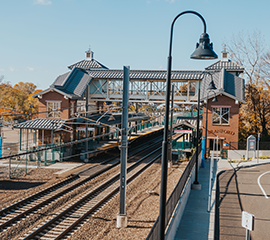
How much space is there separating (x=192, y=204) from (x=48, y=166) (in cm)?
1510

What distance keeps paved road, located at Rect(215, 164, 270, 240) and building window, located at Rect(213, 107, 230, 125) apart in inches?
327

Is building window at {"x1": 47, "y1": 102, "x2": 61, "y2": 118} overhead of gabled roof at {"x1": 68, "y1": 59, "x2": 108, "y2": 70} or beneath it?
beneath

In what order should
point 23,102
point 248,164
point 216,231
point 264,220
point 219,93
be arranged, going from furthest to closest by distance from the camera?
1. point 23,102
2. point 219,93
3. point 248,164
4. point 264,220
5. point 216,231

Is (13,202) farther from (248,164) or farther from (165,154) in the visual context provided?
(248,164)

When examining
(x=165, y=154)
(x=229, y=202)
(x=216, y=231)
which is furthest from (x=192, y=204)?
(x=165, y=154)

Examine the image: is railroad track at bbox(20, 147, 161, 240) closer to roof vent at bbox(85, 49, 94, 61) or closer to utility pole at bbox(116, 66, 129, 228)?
utility pole at bbox(116, 66, 129, 228)

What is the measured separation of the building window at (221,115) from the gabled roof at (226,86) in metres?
1.86

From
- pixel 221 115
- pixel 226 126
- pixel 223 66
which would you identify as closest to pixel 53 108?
pixel 221 115

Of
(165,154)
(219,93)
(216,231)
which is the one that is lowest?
(216,231)

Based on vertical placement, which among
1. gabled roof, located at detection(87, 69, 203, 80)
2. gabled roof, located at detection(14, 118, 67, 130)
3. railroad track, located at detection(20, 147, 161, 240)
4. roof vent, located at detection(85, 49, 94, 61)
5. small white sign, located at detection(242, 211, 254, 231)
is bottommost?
railroad track, located at detection(20, 147, 161, 240)

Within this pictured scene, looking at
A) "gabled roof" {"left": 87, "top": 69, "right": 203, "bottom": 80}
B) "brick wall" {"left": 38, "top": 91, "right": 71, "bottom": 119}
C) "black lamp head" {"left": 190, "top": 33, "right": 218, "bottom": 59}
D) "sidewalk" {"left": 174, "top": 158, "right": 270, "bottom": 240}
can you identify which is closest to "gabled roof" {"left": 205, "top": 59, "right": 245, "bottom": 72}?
"gabled roof" {"left": 87, "top": 69, "right": 203, "bottom": 80}

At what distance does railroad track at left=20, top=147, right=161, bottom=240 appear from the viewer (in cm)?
1215

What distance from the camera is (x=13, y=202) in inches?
619

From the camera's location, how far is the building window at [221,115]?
109 feet
